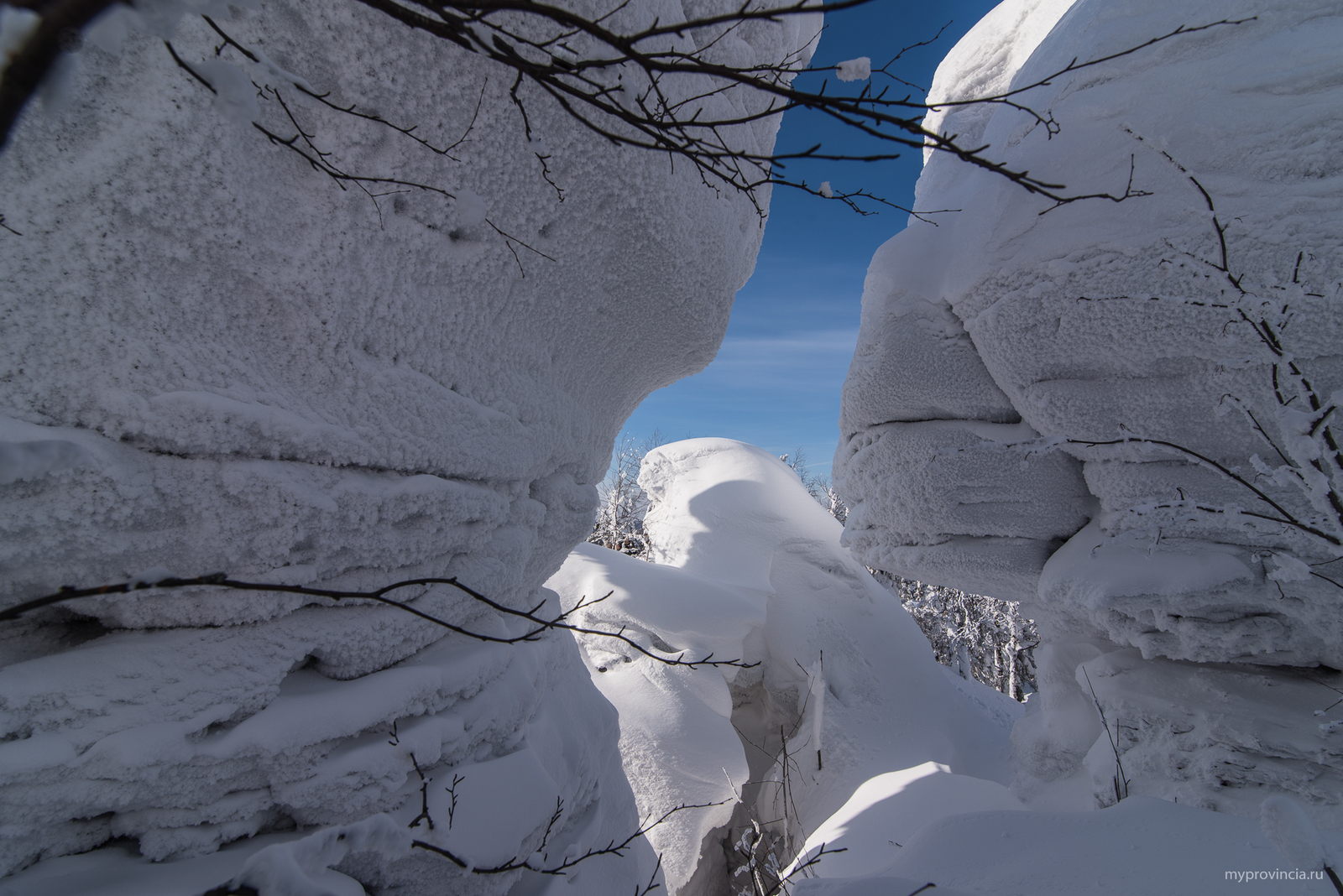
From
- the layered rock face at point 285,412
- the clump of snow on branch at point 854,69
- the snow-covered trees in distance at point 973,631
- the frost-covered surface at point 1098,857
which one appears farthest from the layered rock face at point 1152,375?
the snow-covered trees in distance at point 973,631

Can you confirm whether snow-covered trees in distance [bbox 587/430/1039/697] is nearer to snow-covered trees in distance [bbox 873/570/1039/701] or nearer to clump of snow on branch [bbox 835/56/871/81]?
snow-covered trees in distance [bbox 873/570/1039/701]

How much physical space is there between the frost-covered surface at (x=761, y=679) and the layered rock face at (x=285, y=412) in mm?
4212

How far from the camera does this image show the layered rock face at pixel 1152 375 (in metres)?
2.34

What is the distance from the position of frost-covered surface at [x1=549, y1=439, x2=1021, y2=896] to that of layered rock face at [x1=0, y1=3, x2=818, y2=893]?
13.8 feet

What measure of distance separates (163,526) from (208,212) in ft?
2.44

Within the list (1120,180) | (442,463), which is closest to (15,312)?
(442,463)

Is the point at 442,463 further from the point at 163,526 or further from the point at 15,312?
the point at 15,312

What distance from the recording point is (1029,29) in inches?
182

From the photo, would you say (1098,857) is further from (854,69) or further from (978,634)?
(978,634)

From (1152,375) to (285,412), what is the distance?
3666mm

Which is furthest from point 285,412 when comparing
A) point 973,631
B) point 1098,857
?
point 973,631

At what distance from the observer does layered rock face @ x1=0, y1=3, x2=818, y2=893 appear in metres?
1.16

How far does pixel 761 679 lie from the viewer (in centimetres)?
802

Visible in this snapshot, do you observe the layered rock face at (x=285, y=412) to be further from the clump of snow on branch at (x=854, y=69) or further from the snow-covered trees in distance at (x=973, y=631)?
the snow-covered trees in distance at (x=973, y=631)
